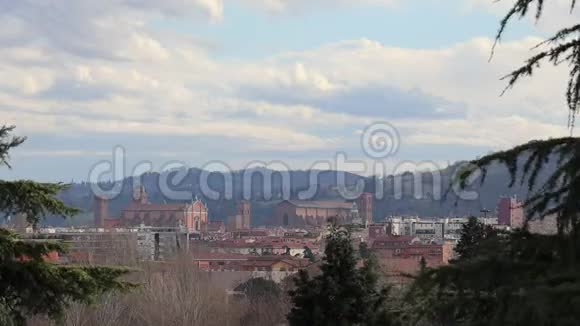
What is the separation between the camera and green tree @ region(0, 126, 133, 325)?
31.4 ft

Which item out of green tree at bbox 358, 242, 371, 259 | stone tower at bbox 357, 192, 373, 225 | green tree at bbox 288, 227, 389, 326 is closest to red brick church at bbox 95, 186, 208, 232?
stone tower at bbox 357, 192, 373, 225

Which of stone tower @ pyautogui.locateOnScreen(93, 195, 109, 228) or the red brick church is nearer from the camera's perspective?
the red brick church

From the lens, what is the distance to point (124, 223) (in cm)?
17050

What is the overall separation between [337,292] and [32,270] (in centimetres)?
1298

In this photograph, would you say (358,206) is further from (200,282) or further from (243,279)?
(200,282)

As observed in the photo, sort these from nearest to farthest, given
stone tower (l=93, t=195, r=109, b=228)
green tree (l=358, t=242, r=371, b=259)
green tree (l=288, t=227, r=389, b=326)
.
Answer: green tree (l=288, t=227, r=389, b=326) → green tree (l=358, t=242, r=371, b=259) → stone tower (l=93, t=195, r=109, b=228)

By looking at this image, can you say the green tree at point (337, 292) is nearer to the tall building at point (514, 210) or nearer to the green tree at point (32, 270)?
the tall building at point (514, 210)

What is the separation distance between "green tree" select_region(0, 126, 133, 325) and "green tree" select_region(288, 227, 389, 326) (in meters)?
12.4

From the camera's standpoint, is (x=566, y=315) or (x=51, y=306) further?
(x=51, y=306)

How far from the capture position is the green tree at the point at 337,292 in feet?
72.1

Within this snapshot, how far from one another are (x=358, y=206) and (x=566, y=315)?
189 meters

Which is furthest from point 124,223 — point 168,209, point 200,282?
point 200,282

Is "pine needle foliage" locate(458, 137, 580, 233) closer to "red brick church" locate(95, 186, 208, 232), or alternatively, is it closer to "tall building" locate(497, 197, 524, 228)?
"tall building" locate(497, 197, 524, 228)

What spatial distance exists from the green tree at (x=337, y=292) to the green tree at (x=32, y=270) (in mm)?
12352
